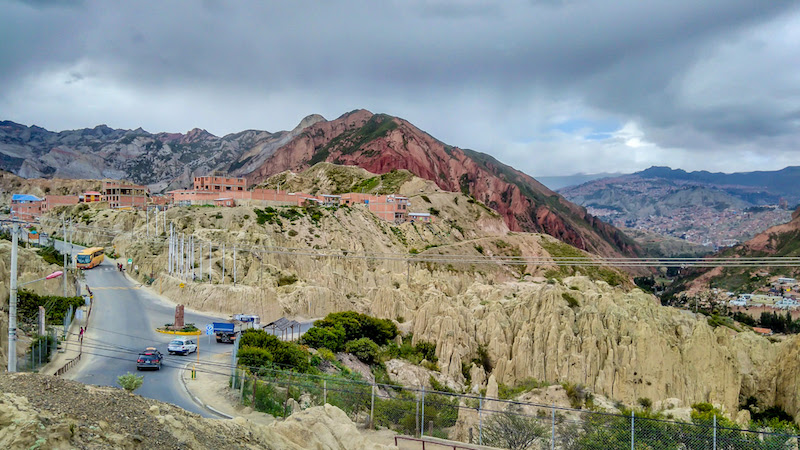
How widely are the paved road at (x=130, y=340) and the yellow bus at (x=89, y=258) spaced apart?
10.7 ft

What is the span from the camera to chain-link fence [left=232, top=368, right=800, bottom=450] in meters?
18.1

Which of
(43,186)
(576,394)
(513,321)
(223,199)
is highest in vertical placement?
(43,186)

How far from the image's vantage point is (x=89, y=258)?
5800cm

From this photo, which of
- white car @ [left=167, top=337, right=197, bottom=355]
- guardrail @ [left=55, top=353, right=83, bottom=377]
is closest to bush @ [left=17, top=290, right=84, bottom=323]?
guardrail @ [left=55, top=353, right=83, bottom=377]

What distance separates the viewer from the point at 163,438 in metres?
10.6

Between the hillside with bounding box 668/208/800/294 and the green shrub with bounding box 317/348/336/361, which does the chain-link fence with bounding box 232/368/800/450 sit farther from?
the hillside with bounding box 668/208/800/294

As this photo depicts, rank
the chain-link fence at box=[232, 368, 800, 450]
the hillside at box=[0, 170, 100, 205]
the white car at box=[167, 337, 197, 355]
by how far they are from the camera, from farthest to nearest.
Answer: the hillside at box=[0, 170, 100, 205]
the white car at box=[167, 337, 197, 355]
the chain-link fence at box=[232, 368, 800, 450]

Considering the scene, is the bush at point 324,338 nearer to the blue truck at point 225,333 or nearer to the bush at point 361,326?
the bush at point 361,326

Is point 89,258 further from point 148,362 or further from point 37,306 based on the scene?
point 148,362

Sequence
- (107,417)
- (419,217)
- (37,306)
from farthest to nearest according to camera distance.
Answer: (419,217) → (37,306) → (107,417)

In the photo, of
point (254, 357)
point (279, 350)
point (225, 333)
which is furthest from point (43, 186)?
point (254, 357)

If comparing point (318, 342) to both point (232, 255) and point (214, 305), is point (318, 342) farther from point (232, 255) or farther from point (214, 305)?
point (232, 255)

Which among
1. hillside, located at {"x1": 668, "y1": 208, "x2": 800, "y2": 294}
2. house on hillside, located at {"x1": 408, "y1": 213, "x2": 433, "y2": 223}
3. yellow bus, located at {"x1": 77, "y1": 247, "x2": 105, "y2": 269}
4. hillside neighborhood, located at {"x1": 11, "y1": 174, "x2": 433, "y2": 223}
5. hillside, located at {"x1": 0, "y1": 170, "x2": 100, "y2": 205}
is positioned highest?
hillside, located at {"x1": 0, "y1": 170, "x2": 100, "y2": 205}

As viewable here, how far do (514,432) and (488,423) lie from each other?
4.47 feet
